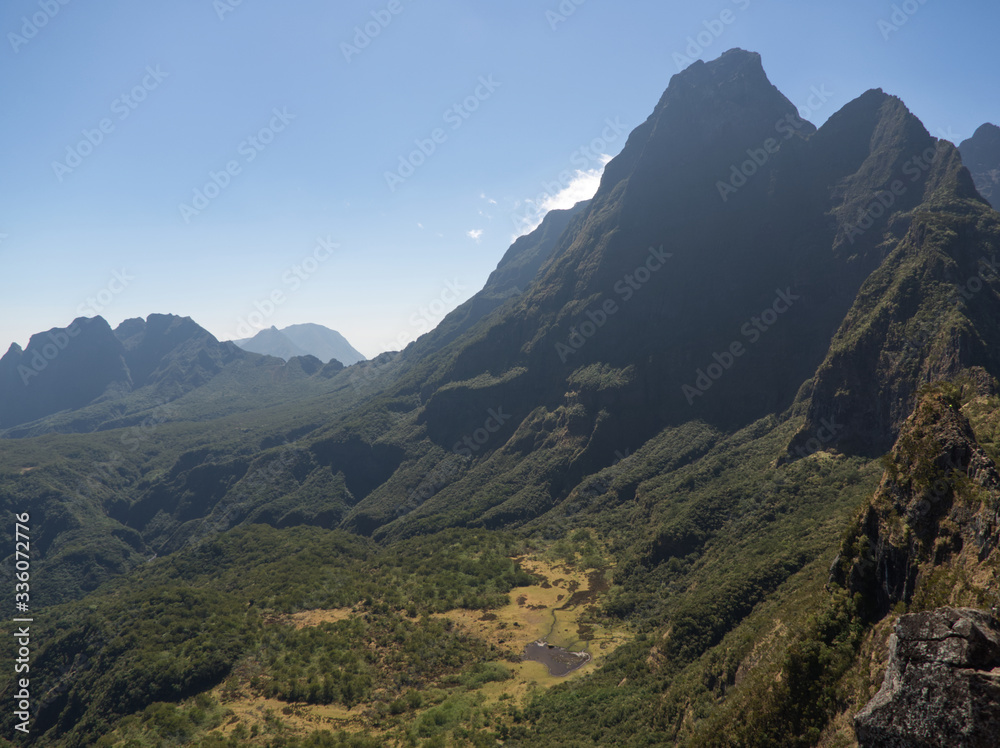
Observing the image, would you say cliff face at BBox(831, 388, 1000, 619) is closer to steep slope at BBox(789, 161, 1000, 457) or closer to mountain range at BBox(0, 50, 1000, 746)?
mountain range at BBox(0, 50, 1000, 746)

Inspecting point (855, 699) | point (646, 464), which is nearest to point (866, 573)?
point (855, 699)

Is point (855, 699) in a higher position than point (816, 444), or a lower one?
higher

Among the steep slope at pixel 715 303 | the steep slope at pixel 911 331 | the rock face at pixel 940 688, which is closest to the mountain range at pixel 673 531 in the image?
the rock face at pixel 940 688

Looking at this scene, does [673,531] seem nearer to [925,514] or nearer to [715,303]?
[925,514]

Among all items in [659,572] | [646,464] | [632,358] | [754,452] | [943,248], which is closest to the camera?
[659,572]

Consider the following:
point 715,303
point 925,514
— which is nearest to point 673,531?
point 925,514

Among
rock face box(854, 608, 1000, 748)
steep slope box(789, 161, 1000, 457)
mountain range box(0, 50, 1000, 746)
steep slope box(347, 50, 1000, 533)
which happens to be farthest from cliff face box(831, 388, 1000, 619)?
steep slope box(347, 50, 1000, 533)

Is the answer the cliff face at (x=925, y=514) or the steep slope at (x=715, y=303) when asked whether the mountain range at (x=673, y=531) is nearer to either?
the cliff face at (x=925, y=514)

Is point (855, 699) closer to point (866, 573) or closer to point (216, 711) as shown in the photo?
point (866, 573)
